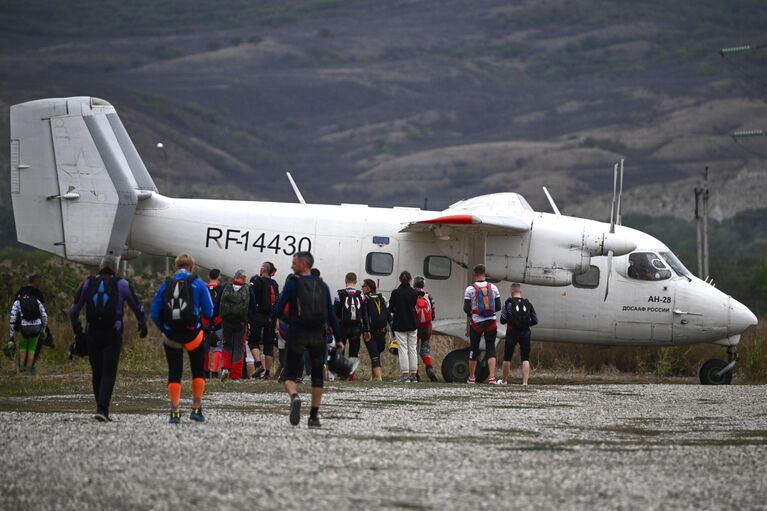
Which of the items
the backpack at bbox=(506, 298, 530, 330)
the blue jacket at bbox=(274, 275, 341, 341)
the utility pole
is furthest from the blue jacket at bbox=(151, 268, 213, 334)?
the utility pole

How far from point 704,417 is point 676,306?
8045 mm

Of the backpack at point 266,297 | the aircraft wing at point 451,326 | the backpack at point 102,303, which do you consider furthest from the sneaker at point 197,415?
the aircraft wing at point 451,326

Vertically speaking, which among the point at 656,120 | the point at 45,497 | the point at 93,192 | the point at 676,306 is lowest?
the point at 45,497

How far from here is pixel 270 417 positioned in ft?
49.9

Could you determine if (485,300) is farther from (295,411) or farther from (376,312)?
(295,411)

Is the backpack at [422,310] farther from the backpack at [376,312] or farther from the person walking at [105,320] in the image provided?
the person walking at [105,320]

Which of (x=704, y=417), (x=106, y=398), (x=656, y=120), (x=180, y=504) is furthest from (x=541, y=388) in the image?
(x=656, y=120)

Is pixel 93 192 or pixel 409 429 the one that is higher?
pixel 93 192

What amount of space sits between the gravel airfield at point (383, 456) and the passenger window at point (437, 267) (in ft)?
21.8

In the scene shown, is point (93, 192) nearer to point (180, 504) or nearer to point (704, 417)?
point (704, 417)

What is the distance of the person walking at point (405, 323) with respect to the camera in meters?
22.4

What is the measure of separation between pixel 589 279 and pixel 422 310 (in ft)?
11.4

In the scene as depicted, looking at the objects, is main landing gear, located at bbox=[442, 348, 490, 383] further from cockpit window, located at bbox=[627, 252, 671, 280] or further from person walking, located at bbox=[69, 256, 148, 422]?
person walking, located at bbox=[69, 256, 148, 422]

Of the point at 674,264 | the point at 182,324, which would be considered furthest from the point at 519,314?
the point at 182,324
